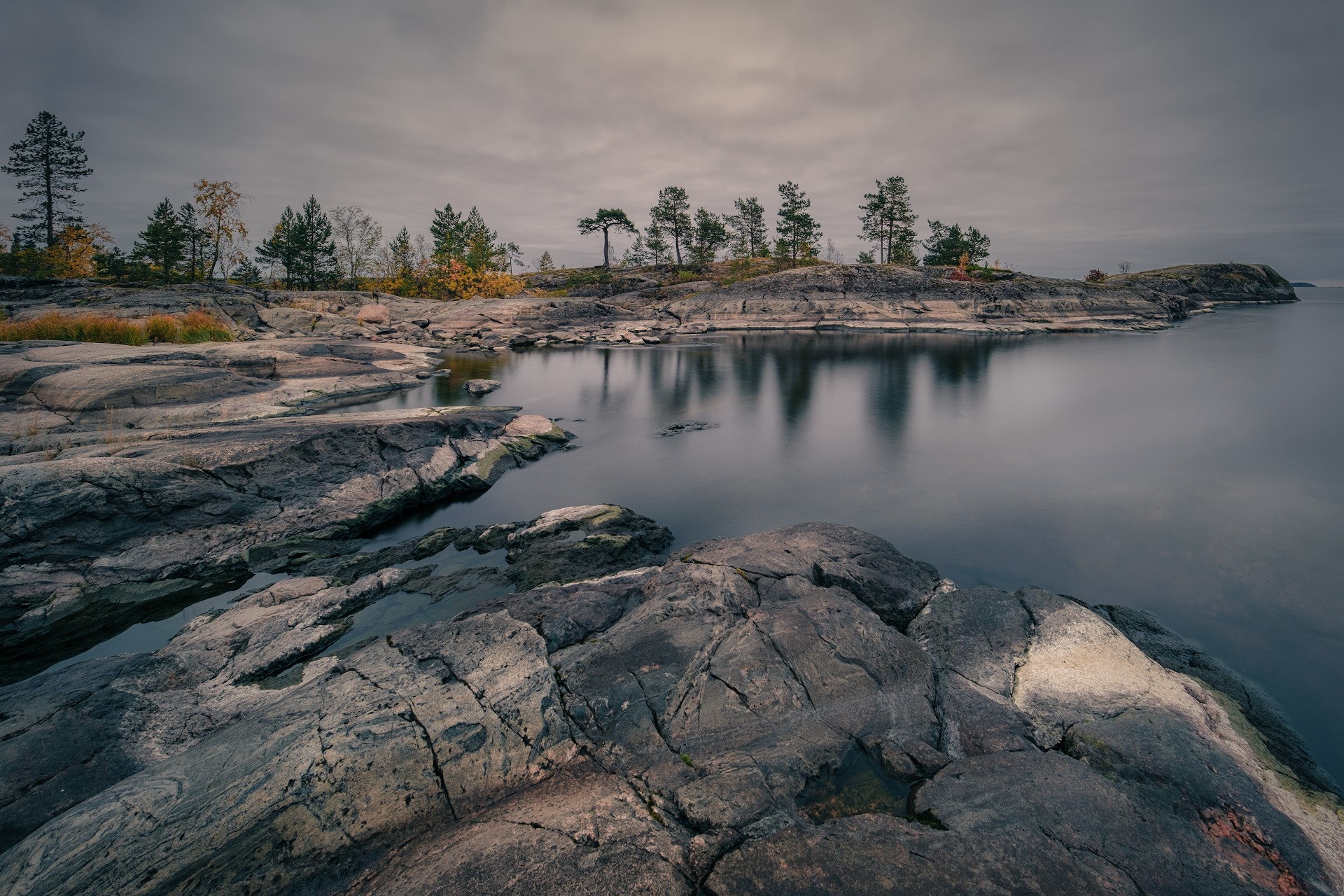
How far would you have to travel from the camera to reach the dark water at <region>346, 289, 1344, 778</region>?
787 centimetres

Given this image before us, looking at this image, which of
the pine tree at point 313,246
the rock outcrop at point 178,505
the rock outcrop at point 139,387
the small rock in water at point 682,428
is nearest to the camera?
the rock outcrop at point 178,505

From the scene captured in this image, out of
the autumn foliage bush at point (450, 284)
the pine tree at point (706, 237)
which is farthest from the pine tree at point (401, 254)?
the pine tree at point (706, 237)

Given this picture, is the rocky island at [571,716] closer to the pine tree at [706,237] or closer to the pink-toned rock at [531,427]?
the pink-toned rock at [531,427]

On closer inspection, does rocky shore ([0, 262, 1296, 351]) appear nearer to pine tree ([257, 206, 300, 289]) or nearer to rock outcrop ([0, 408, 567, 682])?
pine tree ([257, 206, 300, 289])

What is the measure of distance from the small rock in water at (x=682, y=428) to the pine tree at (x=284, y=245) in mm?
58613

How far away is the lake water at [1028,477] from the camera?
7613 millimetres

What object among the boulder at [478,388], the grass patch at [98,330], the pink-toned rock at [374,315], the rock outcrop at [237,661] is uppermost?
the pink-toned rock at [374,315]

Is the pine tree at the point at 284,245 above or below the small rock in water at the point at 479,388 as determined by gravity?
above

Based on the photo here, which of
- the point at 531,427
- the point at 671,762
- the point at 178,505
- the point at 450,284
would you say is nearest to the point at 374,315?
the point at 450,284

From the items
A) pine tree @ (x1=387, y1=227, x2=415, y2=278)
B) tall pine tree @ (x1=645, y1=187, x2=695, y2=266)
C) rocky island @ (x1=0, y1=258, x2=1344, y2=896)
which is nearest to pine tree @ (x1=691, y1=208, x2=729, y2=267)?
tall pine tree @ (x1=645, y1=187, x2=695, y2=266)

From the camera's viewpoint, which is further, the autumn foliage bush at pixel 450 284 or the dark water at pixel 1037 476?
the autumn foliage bush at pixel 450 284

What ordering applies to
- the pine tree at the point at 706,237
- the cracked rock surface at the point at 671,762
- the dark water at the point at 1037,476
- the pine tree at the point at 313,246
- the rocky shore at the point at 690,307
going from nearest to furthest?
the cracked rock surface at the point at 671,762
the dark water at the point at 1037,476
the rocky shore at the point at 690,307
the pine tree at the point at 313,246
the pine tree at the point at 706,237

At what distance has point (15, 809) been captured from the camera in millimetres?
3707

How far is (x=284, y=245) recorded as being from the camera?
5619 cm
